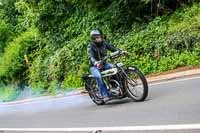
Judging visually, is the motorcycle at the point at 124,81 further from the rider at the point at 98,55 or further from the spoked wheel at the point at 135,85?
the rider at the point at 98,55

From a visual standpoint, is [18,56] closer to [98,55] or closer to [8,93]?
[8,93]

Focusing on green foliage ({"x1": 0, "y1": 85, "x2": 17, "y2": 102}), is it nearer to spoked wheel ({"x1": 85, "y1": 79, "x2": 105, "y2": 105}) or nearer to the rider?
spoked wheel ({"x1": 85, "y1": 79, "x2": 105, "y2": 105})

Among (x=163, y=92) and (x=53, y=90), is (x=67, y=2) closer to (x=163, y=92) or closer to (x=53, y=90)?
(x=53, y=90)

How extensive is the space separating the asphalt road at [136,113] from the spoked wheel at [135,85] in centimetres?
16

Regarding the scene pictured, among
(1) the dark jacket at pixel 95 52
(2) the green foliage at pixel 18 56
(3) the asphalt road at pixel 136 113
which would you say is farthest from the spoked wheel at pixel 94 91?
(2) the green foliage at pixel 18 56

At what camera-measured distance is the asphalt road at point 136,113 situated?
Result: 8.10 metres

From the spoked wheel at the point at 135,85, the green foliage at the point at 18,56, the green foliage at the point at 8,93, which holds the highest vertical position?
the spoked wheel at the point at 135,85

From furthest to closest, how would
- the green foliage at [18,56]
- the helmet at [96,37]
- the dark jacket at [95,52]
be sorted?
the green foliage at [18,56]
the dark jacket at [95,52]
the helmet at [96,37]

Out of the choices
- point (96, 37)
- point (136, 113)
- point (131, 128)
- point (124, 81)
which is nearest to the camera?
point (131, 128)

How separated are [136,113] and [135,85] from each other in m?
1.35

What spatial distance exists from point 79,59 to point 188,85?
11.4 m

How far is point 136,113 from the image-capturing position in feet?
29.8

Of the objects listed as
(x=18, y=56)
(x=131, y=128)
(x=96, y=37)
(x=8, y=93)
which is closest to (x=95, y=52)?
(x=96, y=37)

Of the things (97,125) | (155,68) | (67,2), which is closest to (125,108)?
(97,125)
